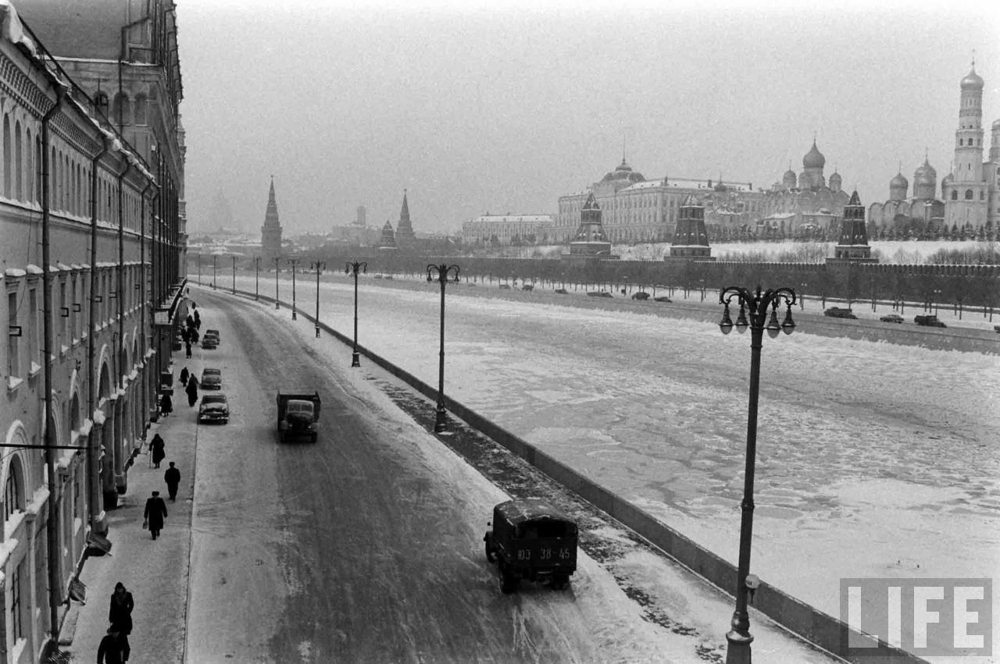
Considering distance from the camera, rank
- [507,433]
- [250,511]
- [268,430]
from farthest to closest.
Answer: [268,430] → [507,433] → [250,511]

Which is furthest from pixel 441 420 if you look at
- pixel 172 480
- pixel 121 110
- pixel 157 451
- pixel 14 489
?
pixel 14 489

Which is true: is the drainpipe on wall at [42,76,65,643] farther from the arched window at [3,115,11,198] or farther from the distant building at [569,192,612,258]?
the distant building at [569,192,612,258]

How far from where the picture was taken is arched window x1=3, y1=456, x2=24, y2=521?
1224 centimetres

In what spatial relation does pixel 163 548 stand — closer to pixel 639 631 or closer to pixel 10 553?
pixel 10 553

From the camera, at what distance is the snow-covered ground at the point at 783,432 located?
20.7m

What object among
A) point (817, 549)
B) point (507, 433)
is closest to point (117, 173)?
point (507, 433)

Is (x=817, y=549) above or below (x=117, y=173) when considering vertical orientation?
below

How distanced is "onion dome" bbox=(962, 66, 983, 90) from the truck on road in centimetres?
14567

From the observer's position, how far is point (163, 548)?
19266 mm

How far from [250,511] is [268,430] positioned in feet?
33.2

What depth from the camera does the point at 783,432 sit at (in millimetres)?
33094

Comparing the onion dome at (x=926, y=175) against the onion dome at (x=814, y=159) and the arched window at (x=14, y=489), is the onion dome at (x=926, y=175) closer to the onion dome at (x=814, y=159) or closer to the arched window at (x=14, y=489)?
the onion dome at (x=814, y=159)

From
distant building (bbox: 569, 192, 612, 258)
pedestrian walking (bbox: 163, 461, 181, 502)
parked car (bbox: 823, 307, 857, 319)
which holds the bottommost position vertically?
pedestrian walking (bbox: 163, 461, 181, 502)

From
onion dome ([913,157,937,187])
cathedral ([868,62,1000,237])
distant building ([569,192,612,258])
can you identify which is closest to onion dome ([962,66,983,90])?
cathedral ([868,62,1000,237])
